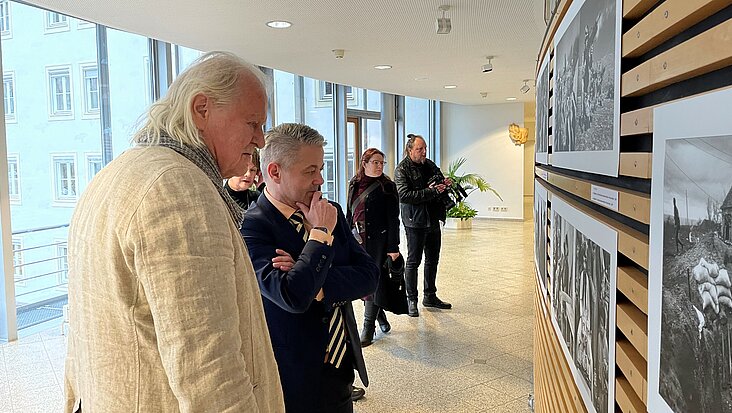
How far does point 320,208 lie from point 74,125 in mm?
4784

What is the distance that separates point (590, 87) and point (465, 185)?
1377 cm

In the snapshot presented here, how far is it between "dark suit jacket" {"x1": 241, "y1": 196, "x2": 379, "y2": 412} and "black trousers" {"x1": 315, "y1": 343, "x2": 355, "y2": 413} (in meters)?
0.03

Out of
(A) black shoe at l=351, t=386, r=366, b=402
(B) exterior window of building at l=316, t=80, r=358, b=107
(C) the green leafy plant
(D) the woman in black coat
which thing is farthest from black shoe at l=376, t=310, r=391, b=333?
(C) the green leafy plant

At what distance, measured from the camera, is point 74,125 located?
19.5 ft

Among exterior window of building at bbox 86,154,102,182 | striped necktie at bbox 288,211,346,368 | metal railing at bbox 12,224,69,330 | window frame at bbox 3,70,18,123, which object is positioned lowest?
metal railing at bbox 12,224,69,330

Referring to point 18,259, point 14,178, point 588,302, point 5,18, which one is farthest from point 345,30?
point 588,302

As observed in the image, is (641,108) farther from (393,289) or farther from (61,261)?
(61,261)

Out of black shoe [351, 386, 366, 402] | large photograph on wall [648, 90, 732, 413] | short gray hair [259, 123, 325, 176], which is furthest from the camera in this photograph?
black shoe [351, 386, 366, 402]

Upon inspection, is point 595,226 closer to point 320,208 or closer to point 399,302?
point 320,208

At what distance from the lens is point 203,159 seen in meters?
1.38

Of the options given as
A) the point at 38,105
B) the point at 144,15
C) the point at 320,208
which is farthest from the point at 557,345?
the point at 38,105

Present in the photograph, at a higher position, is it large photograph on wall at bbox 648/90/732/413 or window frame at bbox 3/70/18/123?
window frame at bbox 3/70/18/123

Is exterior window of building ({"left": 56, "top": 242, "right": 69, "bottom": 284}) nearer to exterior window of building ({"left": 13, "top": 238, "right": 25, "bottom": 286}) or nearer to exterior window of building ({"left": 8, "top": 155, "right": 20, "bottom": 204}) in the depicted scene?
exterior window of building ({"left": 13, "top": 238, "right": 25, "bottom": 286})

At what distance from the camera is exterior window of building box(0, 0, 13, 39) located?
206 inches
